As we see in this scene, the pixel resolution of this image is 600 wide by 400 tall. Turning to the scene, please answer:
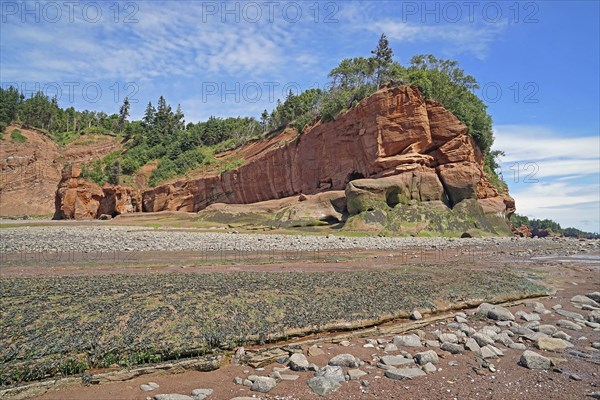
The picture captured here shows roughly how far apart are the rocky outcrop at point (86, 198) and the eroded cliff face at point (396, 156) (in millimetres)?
29975

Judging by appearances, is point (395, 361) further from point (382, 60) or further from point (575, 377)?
point (382, 60)

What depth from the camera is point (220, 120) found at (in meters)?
99.4

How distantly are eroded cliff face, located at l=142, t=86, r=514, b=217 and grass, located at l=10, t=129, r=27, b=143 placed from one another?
232 ft

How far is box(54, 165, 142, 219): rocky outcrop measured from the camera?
60719 mm

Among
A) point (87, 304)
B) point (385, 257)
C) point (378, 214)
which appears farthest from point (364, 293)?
point (378, 214)

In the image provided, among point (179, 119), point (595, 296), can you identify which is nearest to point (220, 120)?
point (179, 119)

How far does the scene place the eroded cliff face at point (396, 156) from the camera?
39094 millimetres

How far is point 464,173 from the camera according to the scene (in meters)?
40.4

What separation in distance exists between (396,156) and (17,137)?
8961 centimetres

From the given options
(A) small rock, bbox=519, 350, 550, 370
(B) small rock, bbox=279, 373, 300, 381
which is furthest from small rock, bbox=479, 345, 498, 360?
(B) small rock, bbox=279, 373, 300, 381

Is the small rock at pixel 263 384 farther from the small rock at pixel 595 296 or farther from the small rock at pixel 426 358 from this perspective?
the small rock at pixel 595 296

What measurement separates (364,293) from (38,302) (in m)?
6.23

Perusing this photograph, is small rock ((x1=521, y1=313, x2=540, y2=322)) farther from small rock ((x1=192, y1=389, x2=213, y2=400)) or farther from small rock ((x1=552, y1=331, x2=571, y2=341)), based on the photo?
small rock ((x1=192, y1=389, x2=213, y2=400))

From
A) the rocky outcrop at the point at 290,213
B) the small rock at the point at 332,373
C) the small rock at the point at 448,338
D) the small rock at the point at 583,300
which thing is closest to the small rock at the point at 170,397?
the small rock at the point at 332,373
